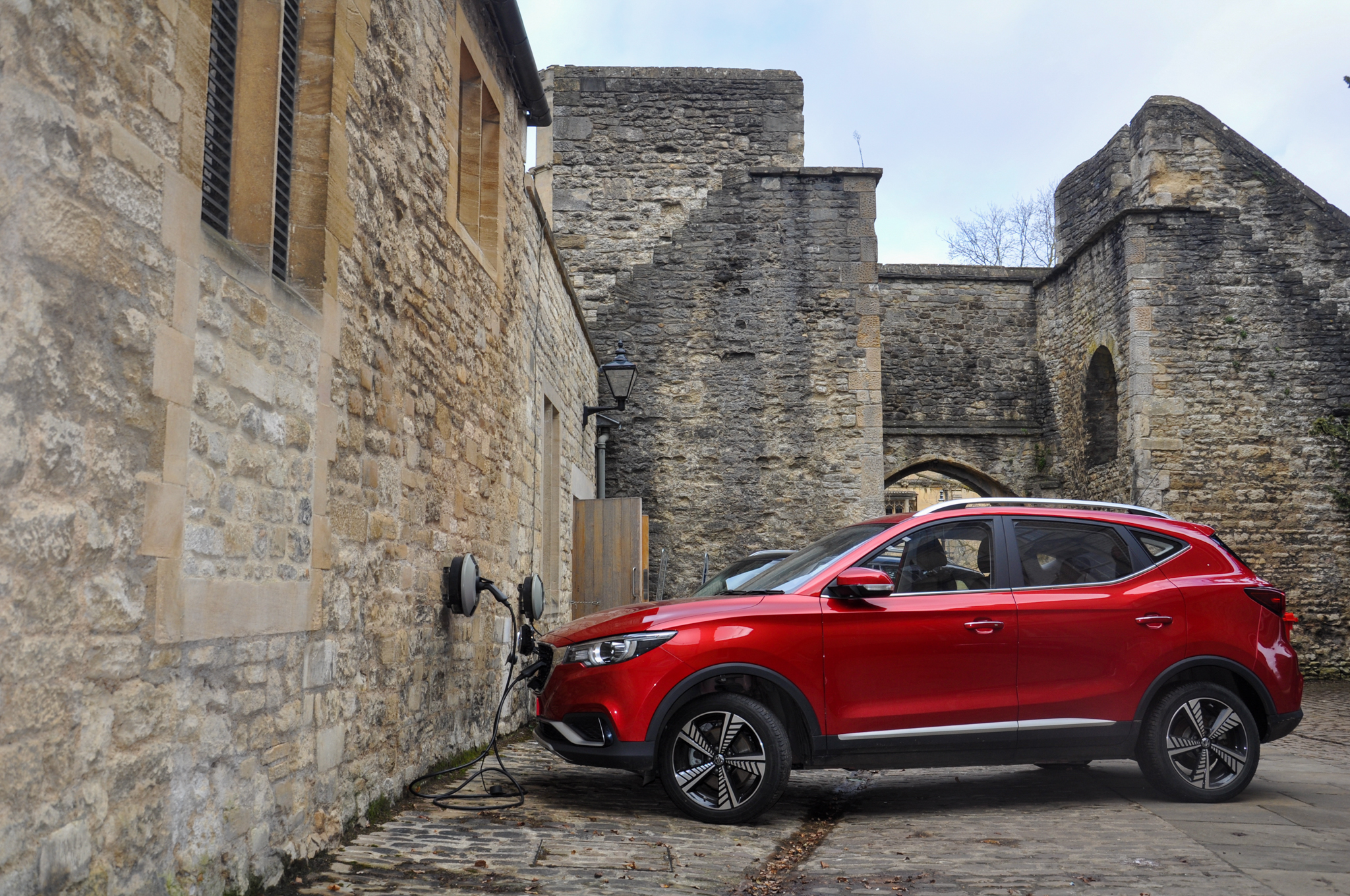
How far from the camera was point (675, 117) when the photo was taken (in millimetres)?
15078

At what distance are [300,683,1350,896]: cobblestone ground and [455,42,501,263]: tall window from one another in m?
3.56

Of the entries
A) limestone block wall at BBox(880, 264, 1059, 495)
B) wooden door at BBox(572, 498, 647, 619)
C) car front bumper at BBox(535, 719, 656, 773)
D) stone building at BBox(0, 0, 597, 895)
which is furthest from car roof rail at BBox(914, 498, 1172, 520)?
limestone block wall at BBox(880, 264, 1059, 495)

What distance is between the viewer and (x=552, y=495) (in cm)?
998

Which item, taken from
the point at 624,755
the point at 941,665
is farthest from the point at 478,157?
the point at 941,665

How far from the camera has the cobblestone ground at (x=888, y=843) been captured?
3824mm

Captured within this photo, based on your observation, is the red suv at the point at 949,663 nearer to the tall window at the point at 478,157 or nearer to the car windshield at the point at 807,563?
the car windshield at the point at 807,563

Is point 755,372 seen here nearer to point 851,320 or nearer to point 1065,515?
point 851,320

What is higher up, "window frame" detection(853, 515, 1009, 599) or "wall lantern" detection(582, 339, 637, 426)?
"wall lantern" detection(582, 339, 637, 426)

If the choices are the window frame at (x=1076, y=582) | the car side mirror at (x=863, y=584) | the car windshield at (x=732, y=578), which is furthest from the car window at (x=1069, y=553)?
the car windshield at (x=732, y=578)

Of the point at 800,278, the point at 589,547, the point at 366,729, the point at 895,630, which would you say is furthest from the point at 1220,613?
the point at 800,278

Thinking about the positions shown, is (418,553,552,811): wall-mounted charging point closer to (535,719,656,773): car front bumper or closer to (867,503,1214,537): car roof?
A: (535,719,656,773): car front bumper

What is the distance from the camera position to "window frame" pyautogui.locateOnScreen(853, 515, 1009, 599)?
540 centimetres

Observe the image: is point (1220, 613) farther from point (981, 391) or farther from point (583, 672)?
point (981, 391)

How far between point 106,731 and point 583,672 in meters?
2.76
